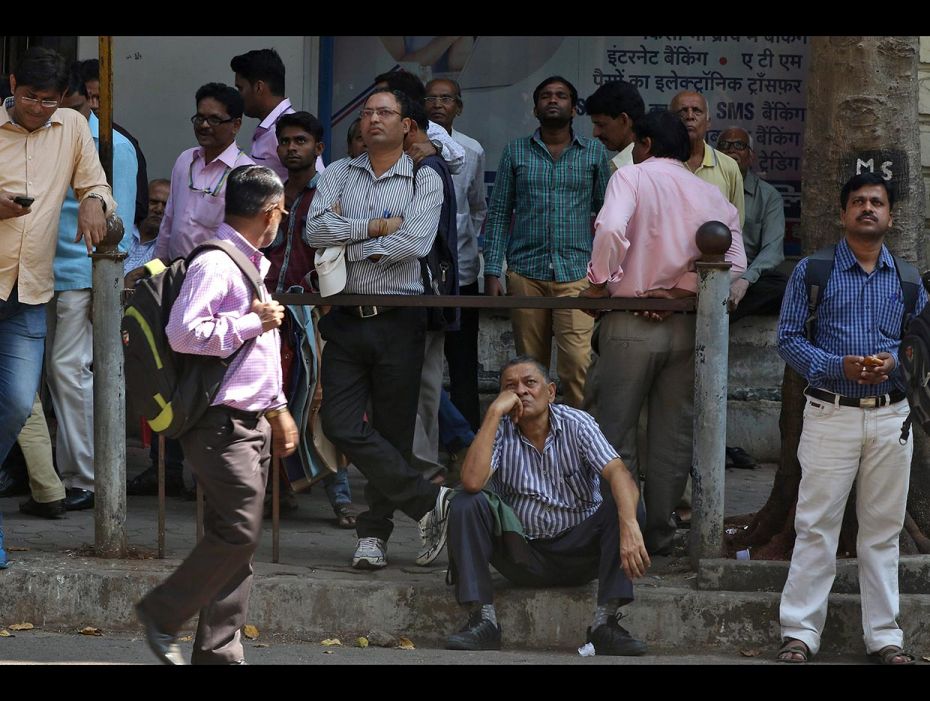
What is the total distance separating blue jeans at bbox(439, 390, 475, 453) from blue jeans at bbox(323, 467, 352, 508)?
0.75m

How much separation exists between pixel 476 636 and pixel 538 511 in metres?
0.57

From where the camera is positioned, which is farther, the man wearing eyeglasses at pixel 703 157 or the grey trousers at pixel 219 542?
the man wearing eyeglasses at pixel 703 157

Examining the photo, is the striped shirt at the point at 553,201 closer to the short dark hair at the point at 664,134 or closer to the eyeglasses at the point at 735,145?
the eyeglasses at the point at 735,145

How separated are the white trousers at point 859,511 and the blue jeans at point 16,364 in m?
3.31

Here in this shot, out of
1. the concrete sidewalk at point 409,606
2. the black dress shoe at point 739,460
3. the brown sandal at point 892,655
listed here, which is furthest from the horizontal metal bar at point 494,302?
the black dress shoe at point 739,460

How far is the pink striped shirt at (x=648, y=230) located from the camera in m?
6.36

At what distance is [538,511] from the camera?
234 inches

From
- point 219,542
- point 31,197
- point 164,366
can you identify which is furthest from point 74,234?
point 219,542

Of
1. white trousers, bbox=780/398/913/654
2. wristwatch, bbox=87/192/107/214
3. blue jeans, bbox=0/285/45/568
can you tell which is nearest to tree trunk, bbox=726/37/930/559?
white trousers, bbox=780/398/913/654

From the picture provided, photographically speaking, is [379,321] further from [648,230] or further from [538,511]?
[648,230]

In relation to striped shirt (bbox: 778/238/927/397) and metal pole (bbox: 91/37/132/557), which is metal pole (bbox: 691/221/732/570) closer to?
striped shirt (bbox: 778/238/927/397)

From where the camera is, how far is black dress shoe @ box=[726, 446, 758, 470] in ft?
28.8
